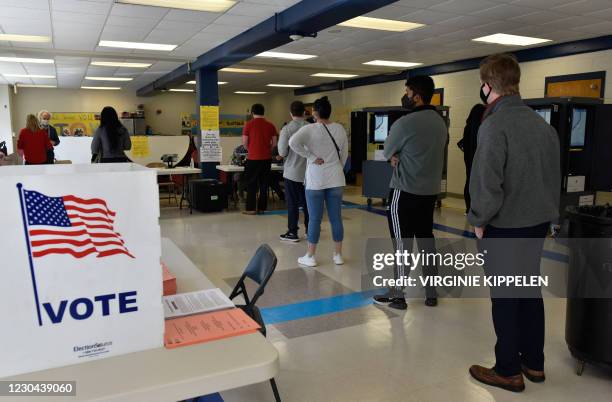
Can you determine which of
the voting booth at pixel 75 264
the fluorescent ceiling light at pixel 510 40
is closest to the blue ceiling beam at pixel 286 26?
the fluorescent ceiling light at pixel 510 40

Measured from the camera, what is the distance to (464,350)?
2887 millimetres

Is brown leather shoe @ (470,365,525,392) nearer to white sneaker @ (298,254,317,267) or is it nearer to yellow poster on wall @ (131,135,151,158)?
white sneaker @ (298,254,317,267)

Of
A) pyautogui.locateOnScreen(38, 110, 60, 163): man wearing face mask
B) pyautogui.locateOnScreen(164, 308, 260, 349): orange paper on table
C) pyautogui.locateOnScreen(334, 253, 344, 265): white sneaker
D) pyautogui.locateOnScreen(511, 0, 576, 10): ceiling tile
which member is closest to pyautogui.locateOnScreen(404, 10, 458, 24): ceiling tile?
pyautogui.locateOnScreen(511, 0, 576, 10): ceiling tile

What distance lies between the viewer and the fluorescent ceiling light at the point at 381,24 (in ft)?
20.3

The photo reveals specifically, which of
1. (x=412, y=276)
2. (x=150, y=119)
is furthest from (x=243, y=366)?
(x=150, y=119)

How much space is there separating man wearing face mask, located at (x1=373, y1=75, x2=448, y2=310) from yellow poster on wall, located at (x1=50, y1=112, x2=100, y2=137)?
45.6 feet

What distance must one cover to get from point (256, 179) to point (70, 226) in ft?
21.0

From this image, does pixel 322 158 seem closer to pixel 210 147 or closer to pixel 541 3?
pixel 541 3

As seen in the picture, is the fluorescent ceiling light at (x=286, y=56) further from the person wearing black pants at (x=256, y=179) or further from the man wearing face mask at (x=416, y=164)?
the man wearing face mask at (x=416, y=164)

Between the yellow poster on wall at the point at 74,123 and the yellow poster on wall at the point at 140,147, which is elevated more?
the yellow poster on wall at the point at 74,123

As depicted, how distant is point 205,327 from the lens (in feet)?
4.05

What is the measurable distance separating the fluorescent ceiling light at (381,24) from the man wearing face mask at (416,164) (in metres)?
3.25

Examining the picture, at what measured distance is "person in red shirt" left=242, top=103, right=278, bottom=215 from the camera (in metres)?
7.07

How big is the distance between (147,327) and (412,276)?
360 cm
